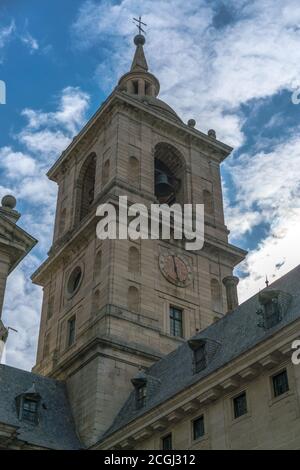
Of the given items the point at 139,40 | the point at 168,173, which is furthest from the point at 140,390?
the point at 139,40

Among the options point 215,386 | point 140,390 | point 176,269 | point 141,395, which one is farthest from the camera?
point 176,269

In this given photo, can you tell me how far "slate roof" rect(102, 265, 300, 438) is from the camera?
96.9 ft

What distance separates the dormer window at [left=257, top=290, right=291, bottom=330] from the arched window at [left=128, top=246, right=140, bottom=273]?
1584 cm

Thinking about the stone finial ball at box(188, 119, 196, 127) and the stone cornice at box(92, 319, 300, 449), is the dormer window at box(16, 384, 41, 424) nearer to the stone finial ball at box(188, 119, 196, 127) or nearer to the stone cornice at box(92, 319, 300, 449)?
the stone cornice at box(92, 319, 300, 449)

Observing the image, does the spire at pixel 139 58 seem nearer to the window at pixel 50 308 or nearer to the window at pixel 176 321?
the window at pixel 50 308

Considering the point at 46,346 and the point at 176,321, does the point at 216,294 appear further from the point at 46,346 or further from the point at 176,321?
the point at 46,346

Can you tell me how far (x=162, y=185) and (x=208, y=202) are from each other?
3.63 m

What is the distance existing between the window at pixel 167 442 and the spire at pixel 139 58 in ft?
127

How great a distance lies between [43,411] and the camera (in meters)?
37.3

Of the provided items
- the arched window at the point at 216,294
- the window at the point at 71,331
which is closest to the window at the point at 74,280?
the window at the point at 71,331

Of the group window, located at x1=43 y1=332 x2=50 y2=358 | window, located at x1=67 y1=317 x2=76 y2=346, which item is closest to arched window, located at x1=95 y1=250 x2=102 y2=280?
window, located at x1=67 y1=317 x2=76 y2=346

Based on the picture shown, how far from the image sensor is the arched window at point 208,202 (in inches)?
2049
